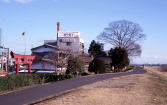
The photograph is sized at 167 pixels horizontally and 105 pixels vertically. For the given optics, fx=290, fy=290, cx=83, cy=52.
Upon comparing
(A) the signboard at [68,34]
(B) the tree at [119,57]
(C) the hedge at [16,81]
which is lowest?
(C) the hedge at [16,81]

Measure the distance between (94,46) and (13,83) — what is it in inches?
2429

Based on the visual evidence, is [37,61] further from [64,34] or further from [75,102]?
[75,102]

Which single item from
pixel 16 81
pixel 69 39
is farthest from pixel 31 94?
pixel 69 39

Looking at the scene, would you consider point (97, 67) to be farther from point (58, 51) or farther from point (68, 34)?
point (68, 34)

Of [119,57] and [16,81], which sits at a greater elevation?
[119,57]

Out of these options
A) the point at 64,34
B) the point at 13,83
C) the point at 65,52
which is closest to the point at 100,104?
the point at 13,83

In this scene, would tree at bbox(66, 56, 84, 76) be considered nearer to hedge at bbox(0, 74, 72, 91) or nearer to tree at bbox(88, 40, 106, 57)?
hedge at bbox(0, 74, 72, 91)

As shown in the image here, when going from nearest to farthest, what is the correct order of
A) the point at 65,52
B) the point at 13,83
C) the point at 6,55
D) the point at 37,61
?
the point at 13,83 < the point at 6,55 < the point at 65,52 < the point at 37,61

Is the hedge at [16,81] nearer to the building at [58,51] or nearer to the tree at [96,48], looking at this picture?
the building at [58,51]

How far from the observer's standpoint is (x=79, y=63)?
124 feet

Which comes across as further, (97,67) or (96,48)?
(96,48)

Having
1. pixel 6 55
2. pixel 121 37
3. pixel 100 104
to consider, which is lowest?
pixel 100 104

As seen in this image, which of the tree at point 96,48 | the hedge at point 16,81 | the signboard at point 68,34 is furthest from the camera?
the tree at point 96,48

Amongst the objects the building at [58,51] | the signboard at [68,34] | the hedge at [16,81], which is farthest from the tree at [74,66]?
the signboard at [68,34]
